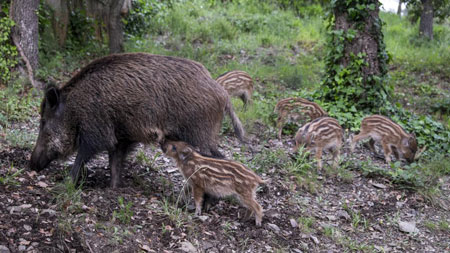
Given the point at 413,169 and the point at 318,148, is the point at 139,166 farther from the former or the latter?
the point at 413,169

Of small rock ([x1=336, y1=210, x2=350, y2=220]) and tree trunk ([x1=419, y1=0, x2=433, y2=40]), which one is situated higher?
tree trunk ([x1=419, y1=0, x2=433, y2=40])

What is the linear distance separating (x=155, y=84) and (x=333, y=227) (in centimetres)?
255

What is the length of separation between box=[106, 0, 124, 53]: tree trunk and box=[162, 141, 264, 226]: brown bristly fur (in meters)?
5.52

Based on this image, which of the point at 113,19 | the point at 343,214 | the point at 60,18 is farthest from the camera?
the point at 113,19

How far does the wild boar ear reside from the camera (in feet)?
16.1

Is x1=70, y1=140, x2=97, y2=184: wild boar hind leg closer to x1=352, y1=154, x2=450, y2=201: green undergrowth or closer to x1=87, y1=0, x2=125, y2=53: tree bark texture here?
x1=352, y1=154, x2=450, y2=201: green undergrowth

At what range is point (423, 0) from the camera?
1334 cm

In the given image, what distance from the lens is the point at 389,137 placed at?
7.40 m

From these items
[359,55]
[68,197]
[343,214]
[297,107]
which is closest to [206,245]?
[68,197]

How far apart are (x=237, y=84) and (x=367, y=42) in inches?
98.6

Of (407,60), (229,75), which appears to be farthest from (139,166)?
(407,60)

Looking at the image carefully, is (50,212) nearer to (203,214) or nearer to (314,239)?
(203,214)

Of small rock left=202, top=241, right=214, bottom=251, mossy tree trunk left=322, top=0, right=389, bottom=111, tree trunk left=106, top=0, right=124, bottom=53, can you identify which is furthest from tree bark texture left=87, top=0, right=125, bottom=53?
small rock left=202, top=241, right=214, bottom=251

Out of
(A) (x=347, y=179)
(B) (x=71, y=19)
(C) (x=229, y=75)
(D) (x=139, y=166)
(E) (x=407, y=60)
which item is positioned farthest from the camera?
(E) (x=407, y=60)
